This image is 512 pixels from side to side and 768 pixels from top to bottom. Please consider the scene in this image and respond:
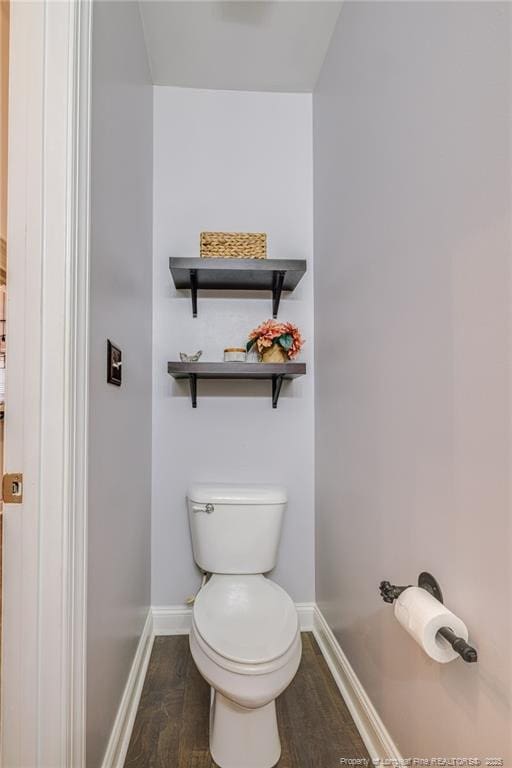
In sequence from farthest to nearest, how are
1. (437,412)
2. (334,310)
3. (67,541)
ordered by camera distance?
(334,310) < (437,412) < (67,541)

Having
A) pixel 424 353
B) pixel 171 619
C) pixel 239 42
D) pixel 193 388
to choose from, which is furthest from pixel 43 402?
pixel 239 42

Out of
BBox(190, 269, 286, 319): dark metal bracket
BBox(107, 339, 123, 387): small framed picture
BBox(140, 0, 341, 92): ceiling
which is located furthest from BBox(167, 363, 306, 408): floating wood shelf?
BBox(140, 0, 341, 92): ceiling

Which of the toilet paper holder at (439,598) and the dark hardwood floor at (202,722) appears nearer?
the toilet paper holder at (439,598)

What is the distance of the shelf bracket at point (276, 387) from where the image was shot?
198cm

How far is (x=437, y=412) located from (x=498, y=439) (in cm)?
21

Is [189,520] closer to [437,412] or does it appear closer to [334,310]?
[334,310]

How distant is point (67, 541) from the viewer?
0.87 metres

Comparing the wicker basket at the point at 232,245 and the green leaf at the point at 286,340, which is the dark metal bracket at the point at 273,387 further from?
the wicker basket at the point at 232,245

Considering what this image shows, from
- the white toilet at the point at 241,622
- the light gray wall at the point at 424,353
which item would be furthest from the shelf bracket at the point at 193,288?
the white toilet at the point at 241,622

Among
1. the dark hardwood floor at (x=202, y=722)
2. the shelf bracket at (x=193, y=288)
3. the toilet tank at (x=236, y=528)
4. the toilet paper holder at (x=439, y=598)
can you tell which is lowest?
the dark hardwood floor at (x=202, y=722)

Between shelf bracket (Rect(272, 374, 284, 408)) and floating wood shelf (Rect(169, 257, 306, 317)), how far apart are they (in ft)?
1.03

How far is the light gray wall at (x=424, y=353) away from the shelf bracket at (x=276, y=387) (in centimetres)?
32

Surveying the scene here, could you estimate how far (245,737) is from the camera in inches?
50.6

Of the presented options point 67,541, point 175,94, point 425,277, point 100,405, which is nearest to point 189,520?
point 100,405
